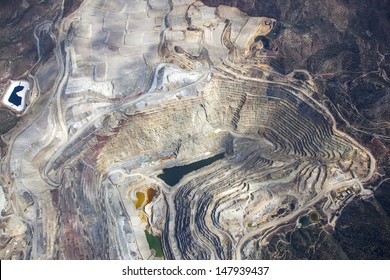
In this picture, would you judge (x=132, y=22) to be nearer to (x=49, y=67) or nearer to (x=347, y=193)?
(x=49, y=67)

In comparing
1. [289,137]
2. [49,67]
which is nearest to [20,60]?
[49,67]

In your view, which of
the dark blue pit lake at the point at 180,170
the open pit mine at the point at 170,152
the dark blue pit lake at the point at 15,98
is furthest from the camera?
the dark blue pit lake at the point at 15,98

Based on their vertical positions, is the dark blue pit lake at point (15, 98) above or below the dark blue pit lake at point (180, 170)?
above

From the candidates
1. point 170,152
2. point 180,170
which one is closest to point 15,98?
point 170,152

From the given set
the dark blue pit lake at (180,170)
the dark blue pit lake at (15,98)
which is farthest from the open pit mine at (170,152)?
the dark blue pit lake at (15,98)

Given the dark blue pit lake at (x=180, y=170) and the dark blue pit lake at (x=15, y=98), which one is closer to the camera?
the dark blue pit lake at (x=180, y=170)

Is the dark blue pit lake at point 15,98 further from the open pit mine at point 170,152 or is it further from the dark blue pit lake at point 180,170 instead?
the dark blue pit lake at point 180,170

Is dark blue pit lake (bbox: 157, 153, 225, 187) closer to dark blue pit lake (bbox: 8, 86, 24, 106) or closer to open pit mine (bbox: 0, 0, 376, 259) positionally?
open pit mine (bbox: 0, 0, 376, 259)

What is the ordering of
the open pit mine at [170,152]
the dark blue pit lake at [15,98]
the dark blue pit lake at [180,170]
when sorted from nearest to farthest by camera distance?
the open pit mine at [170,152]
the dark blue pit lake at [180,170]
the dark blue pit lake at [15,98]
